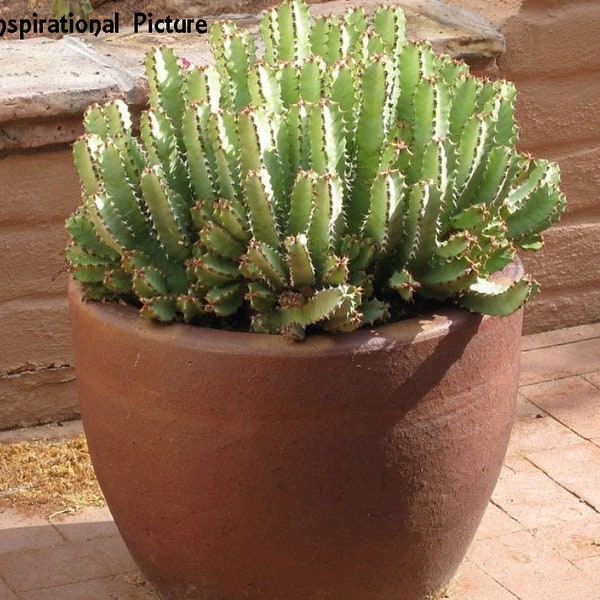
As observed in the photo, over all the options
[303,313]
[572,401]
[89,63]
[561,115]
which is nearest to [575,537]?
[572,401]

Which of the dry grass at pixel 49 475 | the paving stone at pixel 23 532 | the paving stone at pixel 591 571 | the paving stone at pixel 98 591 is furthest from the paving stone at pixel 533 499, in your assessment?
the paving stone at pixel 23 532

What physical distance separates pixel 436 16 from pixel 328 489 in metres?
2.33

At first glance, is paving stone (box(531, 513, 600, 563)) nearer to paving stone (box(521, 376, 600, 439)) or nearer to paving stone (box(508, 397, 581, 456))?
paving stone (box(508, 397, 581, 456))

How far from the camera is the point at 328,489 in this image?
2.96m

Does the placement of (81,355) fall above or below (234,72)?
below

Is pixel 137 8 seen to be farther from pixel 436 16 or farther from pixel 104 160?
pixel 104 160

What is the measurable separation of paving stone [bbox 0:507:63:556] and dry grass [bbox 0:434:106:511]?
0.19 feet

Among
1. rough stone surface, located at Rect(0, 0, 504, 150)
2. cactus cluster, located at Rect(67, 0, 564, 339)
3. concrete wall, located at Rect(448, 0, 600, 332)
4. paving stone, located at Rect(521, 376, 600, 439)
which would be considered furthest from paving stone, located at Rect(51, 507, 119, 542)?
concrete wall, located at Rect(448, 0, 600, 332)

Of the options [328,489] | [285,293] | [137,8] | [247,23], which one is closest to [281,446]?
[328,489]

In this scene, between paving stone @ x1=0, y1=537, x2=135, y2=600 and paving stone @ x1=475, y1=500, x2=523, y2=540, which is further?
paving stone @ x1=475, y1=500, x2=523, y2=540

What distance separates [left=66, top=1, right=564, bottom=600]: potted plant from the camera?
290 centimetres

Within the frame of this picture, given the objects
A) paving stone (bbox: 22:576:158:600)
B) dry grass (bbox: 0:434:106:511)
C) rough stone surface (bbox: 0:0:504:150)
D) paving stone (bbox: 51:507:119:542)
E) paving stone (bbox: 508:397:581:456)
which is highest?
rough stone surface (bbox: 0:0:504:150)

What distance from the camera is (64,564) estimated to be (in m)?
3.67

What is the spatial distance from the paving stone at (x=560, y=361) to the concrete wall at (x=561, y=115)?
A: 16 cm
